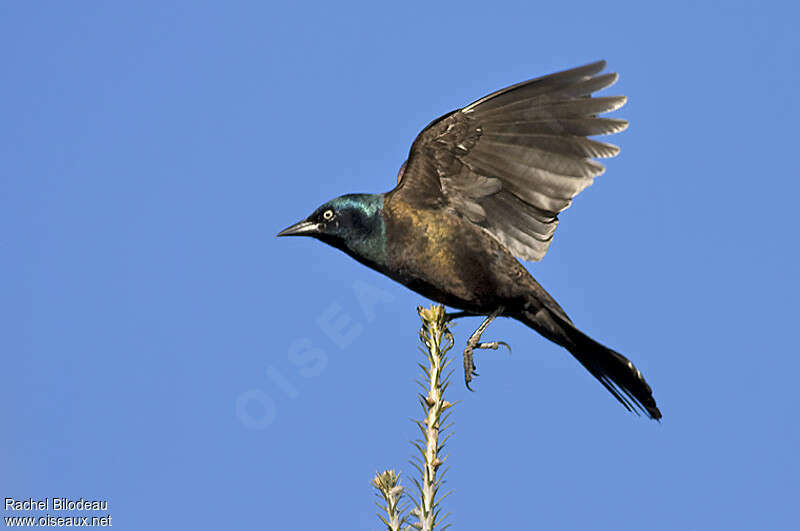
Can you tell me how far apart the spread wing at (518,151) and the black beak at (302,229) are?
59 cm

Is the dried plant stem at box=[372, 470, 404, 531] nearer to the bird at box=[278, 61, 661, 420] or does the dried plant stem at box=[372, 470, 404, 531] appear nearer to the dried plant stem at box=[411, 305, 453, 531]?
the dried plant stem at box=[411, 305, 453, 531]

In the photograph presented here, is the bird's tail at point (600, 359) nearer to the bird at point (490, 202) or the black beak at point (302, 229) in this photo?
the bird at point (490, 202)

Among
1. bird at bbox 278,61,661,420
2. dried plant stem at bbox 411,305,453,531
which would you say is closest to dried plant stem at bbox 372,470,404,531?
dried plant stem at bbox 411,305,453,531

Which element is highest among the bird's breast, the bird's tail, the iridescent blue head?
the iridescent blue head

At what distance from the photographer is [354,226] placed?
5.48 meters

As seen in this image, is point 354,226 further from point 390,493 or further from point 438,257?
point 390,493

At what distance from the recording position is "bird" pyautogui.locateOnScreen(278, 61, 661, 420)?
211 inches

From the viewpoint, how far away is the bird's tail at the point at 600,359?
5215 mm

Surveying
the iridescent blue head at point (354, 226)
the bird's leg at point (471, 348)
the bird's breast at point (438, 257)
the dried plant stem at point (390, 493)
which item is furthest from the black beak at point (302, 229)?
the dried plant stem at point (390, 493)

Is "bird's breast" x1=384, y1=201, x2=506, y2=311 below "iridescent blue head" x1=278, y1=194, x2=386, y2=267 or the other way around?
below

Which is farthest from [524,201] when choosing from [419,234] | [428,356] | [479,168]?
[428,356]

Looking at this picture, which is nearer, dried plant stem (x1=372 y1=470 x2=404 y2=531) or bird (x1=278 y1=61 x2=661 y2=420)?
dried plant stem (x1=372 y1=470 x2=404 y2=531)

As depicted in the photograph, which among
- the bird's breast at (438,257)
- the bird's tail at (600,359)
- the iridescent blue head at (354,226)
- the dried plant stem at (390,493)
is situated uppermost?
the iridescent blue head at (354,226)

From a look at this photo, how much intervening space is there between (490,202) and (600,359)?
1254 mm
